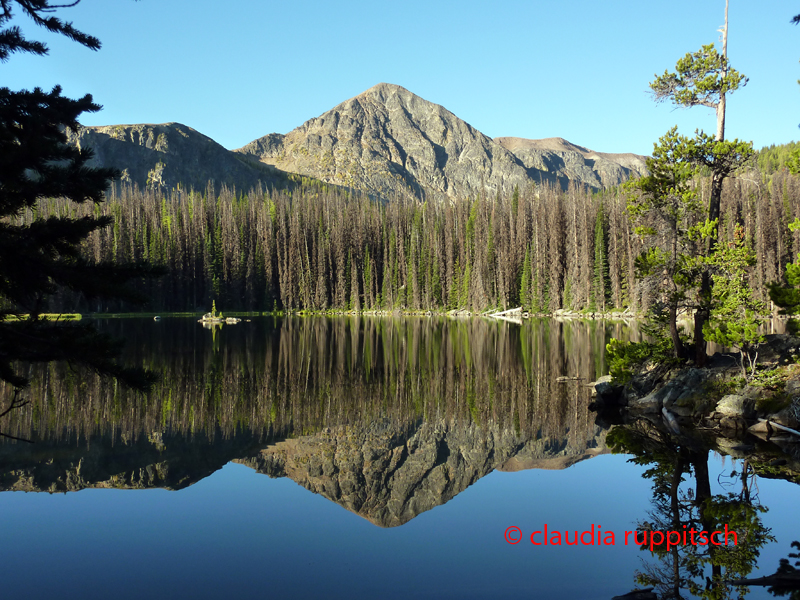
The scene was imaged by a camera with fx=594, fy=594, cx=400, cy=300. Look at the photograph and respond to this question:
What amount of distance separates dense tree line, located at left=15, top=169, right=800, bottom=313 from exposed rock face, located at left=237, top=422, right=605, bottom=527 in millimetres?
70019

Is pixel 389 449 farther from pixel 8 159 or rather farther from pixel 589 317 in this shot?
pixel 589 317

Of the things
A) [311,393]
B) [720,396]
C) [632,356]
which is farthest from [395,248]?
[720,396]

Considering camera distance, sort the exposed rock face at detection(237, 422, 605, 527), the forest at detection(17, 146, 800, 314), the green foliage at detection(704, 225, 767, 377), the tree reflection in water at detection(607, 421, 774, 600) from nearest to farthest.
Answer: the tree reflection in water at detection(607, 421, 774, 600) → the exposed rock face at detection(237, 422, 605, 527) → the green foliage at detection(704, 225, 767, 377) → the forest at detection(17, 146, 800, 314)

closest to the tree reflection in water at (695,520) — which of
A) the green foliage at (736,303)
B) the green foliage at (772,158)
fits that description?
the green foliage at (736,303)

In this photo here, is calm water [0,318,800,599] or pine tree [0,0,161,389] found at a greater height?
pine tree [0,0,161,389]

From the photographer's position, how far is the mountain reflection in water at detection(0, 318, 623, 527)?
1337cm

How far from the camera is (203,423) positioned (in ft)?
60.4

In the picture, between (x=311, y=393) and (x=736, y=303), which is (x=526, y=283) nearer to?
(x=311, y=393)

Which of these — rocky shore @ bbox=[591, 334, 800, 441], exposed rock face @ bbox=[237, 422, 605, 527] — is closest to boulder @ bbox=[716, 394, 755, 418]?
rocky shore @ bbox=[591, 334, 800, 441]

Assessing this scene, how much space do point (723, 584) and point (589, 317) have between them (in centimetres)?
7588

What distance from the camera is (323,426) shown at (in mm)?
18281

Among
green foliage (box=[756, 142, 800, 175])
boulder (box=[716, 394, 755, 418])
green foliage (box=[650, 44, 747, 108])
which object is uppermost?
green foliage (box=[756, 142, 800, 175])

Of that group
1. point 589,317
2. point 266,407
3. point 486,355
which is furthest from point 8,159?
point 589,317

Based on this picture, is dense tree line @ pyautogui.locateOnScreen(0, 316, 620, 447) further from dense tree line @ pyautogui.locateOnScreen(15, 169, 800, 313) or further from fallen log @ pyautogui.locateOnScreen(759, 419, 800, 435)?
dense tree line @ pyautogui.locateOnScreen(15, 169, 800, 313)
